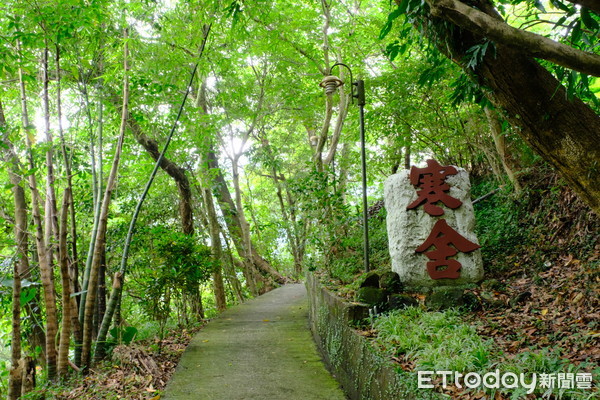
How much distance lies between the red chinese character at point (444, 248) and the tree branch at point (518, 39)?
120 inches

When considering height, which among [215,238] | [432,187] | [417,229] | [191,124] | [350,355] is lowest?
[350,355]

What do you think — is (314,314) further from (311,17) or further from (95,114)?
(311,17)

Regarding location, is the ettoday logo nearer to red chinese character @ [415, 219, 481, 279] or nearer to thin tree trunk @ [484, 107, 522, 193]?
red chinese character @ [415, 219, 481, 279]

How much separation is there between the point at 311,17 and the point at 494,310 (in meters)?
6.76

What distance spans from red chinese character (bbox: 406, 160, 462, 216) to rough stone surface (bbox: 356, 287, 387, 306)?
4.20ft

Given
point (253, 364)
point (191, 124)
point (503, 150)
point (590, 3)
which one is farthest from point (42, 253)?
point (503, 150)

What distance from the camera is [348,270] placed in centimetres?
605

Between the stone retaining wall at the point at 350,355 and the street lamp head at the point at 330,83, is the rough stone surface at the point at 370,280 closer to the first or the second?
the stone retaining wall at the point at 350,355

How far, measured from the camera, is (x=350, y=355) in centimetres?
381

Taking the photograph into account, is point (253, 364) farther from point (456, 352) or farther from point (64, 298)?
point (456, 352)

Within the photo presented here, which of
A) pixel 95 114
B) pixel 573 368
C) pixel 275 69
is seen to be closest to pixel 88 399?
pixel 95 114

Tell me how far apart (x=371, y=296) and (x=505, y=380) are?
1911 millimetres

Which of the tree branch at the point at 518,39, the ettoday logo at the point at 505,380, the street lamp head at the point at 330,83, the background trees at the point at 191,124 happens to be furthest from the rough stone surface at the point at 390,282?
the tree branch at the point at 518,39

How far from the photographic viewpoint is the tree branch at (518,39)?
200 cm
